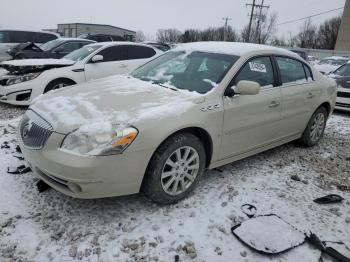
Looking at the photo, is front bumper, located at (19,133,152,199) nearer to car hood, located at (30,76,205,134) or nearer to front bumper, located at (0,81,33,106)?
car hood, located at (30,76,205,134)

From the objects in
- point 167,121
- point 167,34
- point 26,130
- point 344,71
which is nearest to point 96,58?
point 26,130

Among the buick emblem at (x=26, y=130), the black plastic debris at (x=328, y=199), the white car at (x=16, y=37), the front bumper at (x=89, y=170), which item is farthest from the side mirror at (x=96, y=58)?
the white car at (x=16, y=37)

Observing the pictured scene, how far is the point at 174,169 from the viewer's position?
3.28 m

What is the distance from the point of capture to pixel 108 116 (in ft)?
9.98

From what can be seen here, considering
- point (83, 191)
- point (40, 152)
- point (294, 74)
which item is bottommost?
point (83, 191)

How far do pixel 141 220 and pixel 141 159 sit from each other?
0.61 metres

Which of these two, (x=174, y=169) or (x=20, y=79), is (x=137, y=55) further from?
(x=174, y=169)

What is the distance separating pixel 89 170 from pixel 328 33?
67.0 m

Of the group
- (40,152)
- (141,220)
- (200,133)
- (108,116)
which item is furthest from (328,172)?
(40,152)

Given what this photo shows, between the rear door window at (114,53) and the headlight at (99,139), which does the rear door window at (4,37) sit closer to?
the rear door window at (114,53)

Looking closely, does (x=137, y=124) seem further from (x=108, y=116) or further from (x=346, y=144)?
(x=346, y=144)

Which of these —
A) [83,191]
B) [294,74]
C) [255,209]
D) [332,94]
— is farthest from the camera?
[332,94]

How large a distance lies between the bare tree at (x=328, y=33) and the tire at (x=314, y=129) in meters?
60.7

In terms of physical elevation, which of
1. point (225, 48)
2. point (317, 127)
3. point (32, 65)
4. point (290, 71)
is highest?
point (225, 48)
